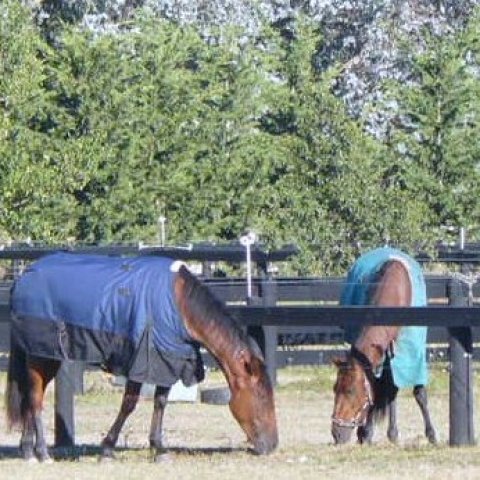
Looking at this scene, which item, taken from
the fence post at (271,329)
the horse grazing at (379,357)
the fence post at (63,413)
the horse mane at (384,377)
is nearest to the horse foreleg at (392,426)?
the horse grazing at (379,357)

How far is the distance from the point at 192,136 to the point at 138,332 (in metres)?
21.2

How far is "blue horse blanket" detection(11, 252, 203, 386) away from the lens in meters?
11.3

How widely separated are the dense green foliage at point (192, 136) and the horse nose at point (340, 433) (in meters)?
11.7

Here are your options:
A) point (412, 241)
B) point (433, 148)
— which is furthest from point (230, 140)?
point (412, 241)

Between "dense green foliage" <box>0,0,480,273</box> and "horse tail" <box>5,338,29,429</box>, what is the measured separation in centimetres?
1223

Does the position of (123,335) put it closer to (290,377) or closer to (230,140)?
(290,377)

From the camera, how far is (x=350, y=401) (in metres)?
12.2

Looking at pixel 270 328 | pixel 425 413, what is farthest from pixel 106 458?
pixel 270 328

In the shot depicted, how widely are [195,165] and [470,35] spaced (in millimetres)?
7140

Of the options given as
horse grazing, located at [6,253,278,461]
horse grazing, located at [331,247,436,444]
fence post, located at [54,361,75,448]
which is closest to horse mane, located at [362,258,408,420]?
horse grazing, located at [331,247,436,444]

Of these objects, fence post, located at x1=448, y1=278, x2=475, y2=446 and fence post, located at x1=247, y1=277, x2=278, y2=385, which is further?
fence post, located at x1=247, y1=277, x2=278, y2=385

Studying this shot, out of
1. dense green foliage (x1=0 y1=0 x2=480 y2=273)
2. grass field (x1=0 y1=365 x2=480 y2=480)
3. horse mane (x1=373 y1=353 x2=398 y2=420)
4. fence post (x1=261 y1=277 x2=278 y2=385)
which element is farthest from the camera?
dense green foliage (x1=0 y1=0 x2=480 y2=273)

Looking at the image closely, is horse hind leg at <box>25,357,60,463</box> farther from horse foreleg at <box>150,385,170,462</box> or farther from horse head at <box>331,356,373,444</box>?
horse head at <box>331,356,373,444</box>

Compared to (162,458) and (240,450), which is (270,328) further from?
(162,458)
